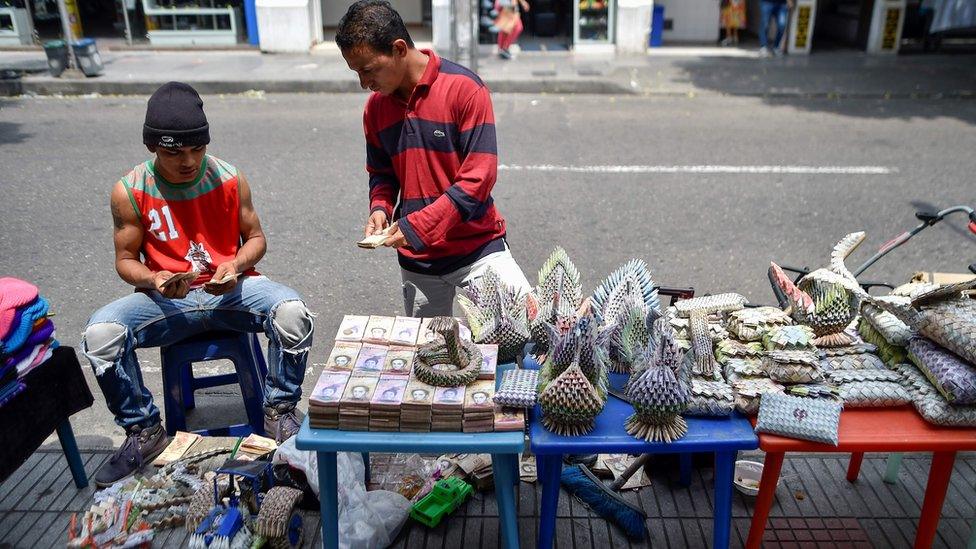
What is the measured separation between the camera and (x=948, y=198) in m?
6.41

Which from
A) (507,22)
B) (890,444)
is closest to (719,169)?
(890,444)

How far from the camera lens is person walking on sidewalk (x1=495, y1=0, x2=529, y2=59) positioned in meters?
12.8

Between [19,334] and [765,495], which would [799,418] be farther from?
[19,334]

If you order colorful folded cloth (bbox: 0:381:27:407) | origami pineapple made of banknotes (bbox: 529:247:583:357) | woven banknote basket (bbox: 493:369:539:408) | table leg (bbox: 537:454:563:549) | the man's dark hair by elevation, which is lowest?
table leg (bbox: 537:454:563:549)

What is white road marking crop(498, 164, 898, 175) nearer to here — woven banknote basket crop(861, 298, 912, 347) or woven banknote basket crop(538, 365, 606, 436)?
woven banknote basket crop(861, 298, 912, 347)

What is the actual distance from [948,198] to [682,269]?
2987 millimetres

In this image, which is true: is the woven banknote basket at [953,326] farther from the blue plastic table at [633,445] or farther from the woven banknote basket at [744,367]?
the blue plastic table at [633,445]

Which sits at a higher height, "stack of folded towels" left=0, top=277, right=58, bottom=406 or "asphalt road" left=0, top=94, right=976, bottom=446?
"stack of folded towels" left=0, top=277, right=58, bottom=406

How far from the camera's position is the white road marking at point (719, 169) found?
7082 millimetres

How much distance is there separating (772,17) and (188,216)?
43.3 ft

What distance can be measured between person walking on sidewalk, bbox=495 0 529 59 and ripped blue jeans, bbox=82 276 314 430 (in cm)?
1076

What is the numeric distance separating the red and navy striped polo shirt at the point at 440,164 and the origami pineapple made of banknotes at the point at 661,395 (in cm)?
92

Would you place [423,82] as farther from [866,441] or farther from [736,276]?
[736,276]

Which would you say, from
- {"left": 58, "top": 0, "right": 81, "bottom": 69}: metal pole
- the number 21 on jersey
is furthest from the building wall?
the number 21 on jersey
